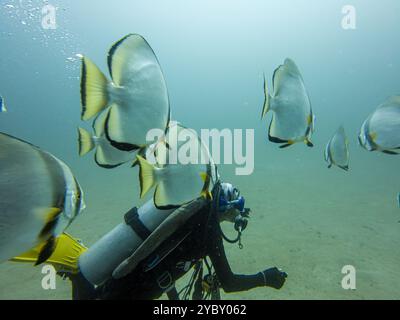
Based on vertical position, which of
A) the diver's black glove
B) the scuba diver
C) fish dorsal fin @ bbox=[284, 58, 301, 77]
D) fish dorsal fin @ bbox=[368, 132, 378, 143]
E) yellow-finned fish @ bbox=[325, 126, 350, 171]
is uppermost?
fish dorsal fin @ bbox=[284, 58, 301, 77]

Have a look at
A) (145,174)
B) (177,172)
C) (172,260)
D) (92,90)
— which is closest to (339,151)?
(172,260)

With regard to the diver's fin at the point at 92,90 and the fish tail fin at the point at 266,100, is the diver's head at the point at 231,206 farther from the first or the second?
the diver's fin at the point at 92,90

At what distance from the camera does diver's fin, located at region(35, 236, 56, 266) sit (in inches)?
43.6

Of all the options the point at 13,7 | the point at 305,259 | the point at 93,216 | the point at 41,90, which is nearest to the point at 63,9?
the point at 13,7

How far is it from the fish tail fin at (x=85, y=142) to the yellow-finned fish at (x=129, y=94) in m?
1.47

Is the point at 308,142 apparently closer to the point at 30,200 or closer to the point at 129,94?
the point at 129,94

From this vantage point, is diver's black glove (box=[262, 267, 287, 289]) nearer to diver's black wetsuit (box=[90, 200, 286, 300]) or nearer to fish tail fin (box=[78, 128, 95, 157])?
diver's black wetsuit (box=[90, 200, 286, 300])

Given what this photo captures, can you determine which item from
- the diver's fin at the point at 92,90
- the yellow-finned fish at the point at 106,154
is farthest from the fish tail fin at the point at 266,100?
the diver's fin at the point at 92,90

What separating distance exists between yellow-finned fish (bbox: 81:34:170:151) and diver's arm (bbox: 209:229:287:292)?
6.33 feet

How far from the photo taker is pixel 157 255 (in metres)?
2.76

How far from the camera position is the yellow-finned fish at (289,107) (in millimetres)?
1891

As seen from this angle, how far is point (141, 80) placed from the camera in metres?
1.37

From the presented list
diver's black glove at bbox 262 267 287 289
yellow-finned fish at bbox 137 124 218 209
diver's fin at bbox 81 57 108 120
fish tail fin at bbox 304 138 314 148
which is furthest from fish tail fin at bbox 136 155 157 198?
diver's black glove at bbox 262 267 287 289

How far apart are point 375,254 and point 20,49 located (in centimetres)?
6479
